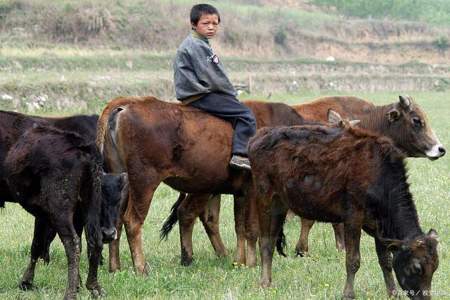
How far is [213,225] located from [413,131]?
302cm

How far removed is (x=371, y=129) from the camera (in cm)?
1199

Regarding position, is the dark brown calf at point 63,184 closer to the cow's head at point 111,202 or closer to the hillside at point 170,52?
the cow's head at point 111,202

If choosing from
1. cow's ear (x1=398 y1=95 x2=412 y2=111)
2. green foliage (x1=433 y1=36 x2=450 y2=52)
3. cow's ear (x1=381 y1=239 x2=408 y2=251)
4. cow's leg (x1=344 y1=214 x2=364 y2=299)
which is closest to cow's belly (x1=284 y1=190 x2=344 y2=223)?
cow's leg (x1=344 y1=214 x2=364 y2=299)

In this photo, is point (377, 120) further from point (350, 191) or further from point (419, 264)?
point (419, 264)

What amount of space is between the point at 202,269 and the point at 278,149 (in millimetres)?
1948

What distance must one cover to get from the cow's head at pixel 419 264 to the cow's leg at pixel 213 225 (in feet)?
11.8

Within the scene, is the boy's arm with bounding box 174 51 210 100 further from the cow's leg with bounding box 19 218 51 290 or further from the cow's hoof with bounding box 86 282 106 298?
the cow's hoof with bounding box 86 282 106 298

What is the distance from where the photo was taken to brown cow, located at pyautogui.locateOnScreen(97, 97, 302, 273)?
9906mm

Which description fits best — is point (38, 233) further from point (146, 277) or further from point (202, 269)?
point (202, 269)

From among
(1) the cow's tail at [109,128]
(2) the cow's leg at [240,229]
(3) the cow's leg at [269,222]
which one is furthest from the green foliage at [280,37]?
(3) the cow's leg at [269,222]

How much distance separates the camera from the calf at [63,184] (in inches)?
320

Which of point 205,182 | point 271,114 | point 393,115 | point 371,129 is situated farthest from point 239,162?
point 393,115

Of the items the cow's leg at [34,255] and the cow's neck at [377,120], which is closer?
the cow's leg at [34,255]

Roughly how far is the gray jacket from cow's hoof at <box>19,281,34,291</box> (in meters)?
3.02
